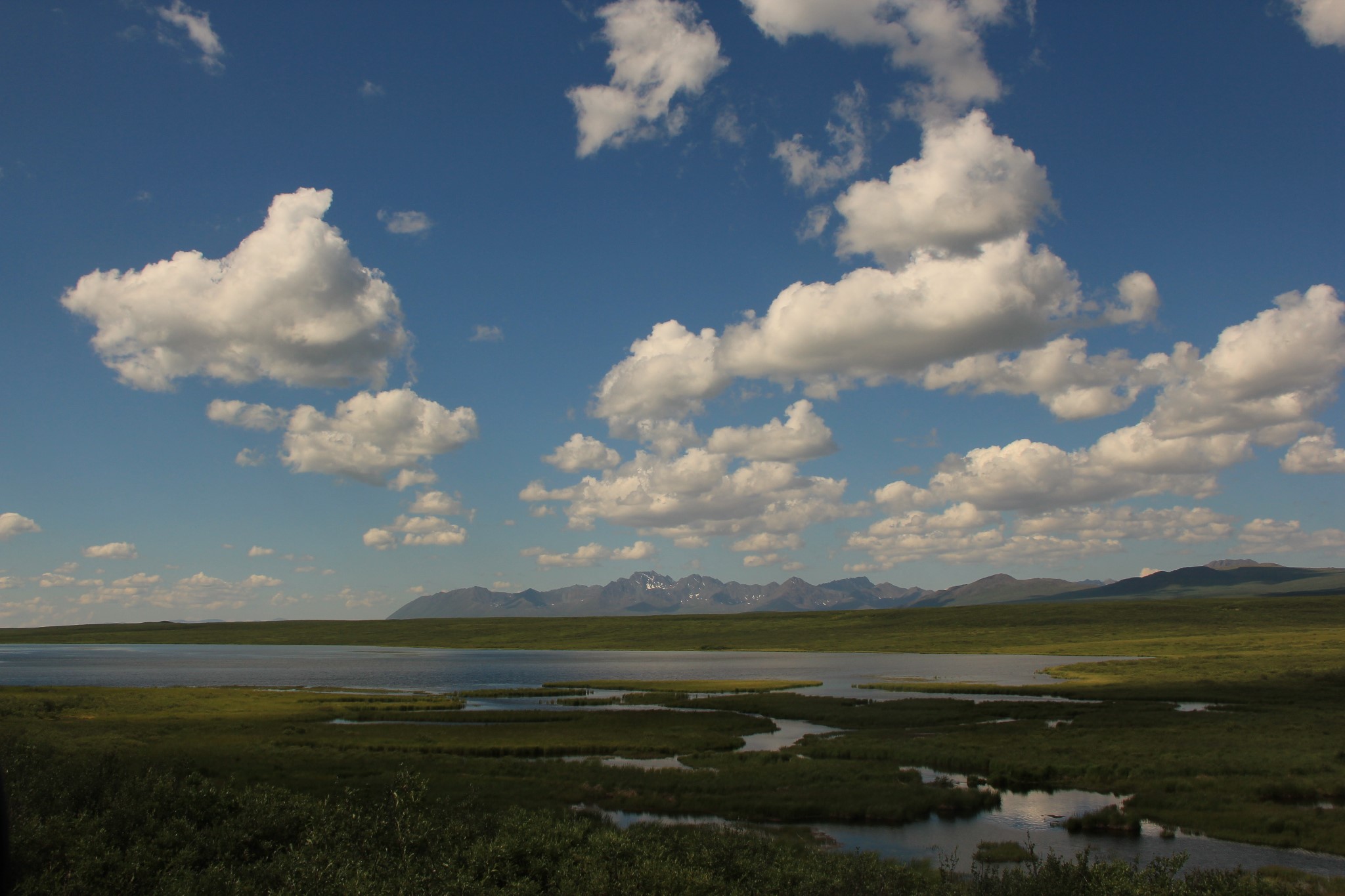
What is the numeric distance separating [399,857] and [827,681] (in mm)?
105263

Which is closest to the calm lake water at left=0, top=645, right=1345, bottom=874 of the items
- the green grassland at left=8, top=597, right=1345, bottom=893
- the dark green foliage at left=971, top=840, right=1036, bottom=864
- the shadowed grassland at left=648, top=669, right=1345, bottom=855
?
the dark green foliage at left=971, top=840, right=1036, bottom=864

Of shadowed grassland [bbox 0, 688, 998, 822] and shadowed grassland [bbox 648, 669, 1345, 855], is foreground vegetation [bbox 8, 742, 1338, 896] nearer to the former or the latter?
shadowed grassland [bbox 0, 688, 998, 822]

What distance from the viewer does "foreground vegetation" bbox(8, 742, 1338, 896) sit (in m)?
21.1

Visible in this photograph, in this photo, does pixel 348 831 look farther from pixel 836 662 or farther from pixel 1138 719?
pixel 836 662

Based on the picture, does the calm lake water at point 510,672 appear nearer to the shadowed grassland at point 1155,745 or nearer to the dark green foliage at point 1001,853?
the shadowed grassland at point 1155,745

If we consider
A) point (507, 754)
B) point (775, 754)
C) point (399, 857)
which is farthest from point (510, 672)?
point (399, 857)

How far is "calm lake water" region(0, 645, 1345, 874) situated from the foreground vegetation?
4.36 metres

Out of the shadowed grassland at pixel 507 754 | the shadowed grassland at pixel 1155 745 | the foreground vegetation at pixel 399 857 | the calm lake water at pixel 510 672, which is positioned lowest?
the calm lake water at pixel 510 672

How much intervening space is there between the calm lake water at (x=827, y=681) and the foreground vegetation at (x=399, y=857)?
4.36m

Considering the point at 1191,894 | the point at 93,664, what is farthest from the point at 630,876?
the point at 93,664

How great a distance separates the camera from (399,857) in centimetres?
2505

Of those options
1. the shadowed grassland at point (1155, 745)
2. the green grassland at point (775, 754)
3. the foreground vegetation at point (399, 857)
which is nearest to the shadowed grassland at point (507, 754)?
the green grassland at point (775, 754)

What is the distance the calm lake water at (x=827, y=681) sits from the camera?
33.6 metres

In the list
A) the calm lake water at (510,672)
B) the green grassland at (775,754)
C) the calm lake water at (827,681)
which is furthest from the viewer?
the calm lake water at (510,672)
